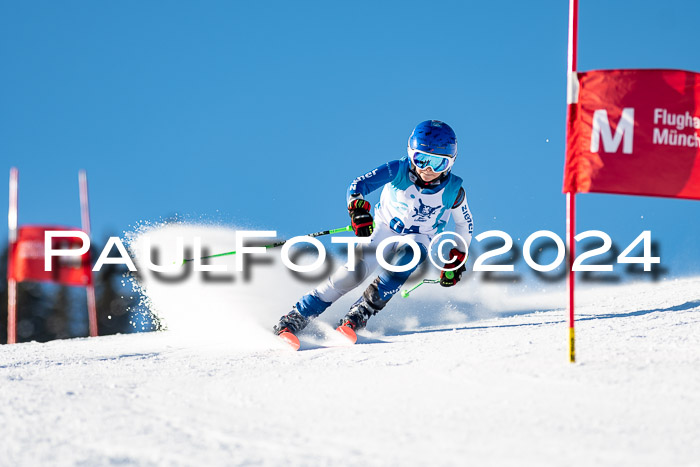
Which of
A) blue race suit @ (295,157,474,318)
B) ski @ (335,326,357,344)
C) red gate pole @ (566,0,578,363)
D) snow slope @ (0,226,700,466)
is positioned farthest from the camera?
blue race suit @ (295,157,474,318)

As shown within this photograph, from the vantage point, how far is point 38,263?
11.7 metres

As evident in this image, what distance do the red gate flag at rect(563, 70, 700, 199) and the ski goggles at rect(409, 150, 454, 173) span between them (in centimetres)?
177

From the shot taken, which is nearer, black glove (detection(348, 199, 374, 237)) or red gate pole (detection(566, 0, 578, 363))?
red gate pole (detection(566, 0, 578, 363))

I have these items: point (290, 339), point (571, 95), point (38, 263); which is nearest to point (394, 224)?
point (290, 339)

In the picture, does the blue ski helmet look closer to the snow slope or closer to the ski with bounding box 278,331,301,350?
the snow slope

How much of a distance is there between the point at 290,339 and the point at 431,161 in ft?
6.14

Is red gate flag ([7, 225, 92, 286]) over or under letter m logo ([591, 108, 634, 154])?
under

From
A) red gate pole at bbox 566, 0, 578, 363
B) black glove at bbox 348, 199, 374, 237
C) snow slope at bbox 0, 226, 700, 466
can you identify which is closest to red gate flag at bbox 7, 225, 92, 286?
snow slope at bbox 0, 226, 700, 466

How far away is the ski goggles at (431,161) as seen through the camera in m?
5.73

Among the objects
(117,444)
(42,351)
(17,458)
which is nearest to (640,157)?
(117,444)

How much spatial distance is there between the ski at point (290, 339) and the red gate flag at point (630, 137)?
2374 millimetres

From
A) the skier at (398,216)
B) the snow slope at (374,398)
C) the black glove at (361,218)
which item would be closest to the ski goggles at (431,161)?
the skier at (398,216)

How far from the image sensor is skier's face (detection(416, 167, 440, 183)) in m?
5.82

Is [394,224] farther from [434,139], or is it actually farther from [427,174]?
[434,139]
